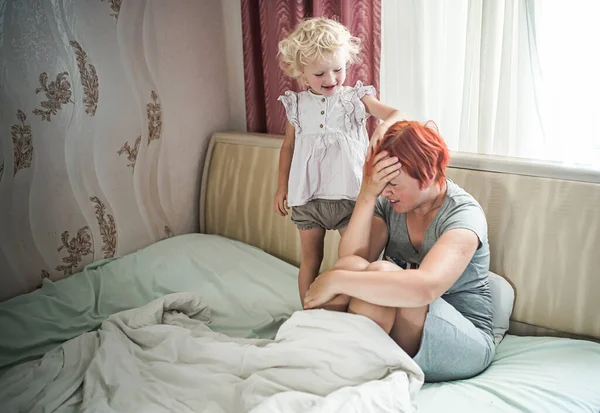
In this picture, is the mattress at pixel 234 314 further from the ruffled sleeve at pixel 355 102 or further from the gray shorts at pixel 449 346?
the ruffled sleeve at pixel 355 102

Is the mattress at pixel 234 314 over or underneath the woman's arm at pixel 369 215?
underneath

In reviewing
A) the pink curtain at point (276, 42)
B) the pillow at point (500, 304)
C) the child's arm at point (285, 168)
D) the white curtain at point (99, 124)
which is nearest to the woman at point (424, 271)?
the pillow at point (500, 304)

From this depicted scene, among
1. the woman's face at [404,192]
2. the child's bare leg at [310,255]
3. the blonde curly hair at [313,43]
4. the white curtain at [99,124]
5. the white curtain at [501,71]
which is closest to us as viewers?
the woman's face at [404,192]

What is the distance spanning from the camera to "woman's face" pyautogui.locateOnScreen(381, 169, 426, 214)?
4.23 ft

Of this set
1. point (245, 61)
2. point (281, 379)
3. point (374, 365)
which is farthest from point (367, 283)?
point (245, 61)

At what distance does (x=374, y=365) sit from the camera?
3.97 ft

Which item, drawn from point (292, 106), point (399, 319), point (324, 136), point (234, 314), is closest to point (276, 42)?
point (292, 106)

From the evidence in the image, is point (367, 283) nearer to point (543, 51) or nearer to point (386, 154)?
point (386, 154)

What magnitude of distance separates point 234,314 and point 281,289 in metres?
0.21

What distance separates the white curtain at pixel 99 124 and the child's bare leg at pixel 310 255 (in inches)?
34.5

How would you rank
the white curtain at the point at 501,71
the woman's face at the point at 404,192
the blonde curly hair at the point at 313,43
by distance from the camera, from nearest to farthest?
the woman's face at the point at 404,192
the blonde curly hair at the point at 313,43
the white curtain at the point at 501,71

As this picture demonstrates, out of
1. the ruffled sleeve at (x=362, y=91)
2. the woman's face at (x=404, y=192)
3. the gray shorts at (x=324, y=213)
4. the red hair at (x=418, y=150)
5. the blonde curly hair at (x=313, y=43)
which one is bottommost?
the gray shorts at (x=324, y=213)

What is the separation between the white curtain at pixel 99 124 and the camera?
181 centimetres

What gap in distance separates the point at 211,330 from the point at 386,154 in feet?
2.68
